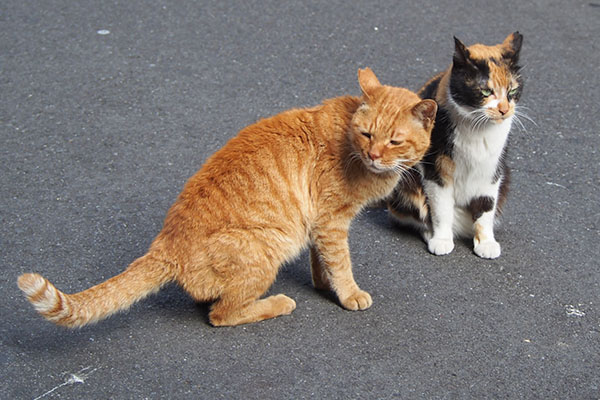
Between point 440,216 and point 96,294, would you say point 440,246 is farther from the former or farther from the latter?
point 96,294

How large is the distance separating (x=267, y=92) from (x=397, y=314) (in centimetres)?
258

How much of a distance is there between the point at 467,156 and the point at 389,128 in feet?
2.32

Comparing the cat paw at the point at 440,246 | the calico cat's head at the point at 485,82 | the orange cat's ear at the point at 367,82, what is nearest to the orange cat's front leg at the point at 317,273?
the cat paw at the point at 440,246

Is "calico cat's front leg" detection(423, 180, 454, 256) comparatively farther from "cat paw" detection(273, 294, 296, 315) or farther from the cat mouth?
"cat paw" detection(273, 294, 296, 315)

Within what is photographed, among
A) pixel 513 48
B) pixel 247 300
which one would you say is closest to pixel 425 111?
pixel 513 48

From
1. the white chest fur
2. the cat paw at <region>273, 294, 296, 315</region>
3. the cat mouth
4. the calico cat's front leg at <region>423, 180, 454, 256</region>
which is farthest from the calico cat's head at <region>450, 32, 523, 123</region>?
the cat paw at <region>273, 294, 296, 315</region>

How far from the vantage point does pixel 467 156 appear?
3.84 meters

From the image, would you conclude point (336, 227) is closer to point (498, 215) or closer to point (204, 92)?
point (498, 215)

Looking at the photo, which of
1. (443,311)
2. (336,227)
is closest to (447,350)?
(443,311)

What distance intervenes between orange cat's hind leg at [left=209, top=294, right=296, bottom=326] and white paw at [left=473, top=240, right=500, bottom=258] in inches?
47.3

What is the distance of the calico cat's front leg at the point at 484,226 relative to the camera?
4.05m

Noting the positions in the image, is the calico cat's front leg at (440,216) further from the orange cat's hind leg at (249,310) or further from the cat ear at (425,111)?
the orange cat's hind leg at (249,310)

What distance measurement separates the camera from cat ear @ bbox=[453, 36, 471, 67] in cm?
364

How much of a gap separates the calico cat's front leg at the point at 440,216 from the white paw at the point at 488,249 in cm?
15
